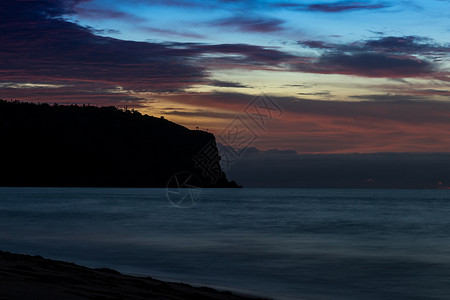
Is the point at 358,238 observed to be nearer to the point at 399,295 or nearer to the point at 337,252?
the point at 337,252

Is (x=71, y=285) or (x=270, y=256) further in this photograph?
(x=270, y=256)

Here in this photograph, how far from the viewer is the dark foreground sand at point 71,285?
9.03m

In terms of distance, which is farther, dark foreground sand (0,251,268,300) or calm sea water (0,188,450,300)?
calm sea water (0,188,450,300)

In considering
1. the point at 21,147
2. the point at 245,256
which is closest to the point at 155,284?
the point at 245,256

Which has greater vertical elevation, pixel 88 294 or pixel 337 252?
pixel 88 294

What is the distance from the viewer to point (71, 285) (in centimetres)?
1038

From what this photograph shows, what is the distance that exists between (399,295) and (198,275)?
6620 mm

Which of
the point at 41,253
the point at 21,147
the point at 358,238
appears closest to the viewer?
the point at 41,253

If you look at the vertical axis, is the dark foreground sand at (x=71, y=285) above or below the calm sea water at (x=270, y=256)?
above

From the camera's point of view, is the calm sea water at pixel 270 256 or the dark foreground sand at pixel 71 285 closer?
the dark foreground sand at pixel 71 285

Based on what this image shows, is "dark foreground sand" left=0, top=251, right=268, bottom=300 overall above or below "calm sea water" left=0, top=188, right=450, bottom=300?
above

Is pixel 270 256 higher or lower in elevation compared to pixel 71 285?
lower

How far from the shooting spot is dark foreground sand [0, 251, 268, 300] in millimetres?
9031

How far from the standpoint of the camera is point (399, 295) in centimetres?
1545
